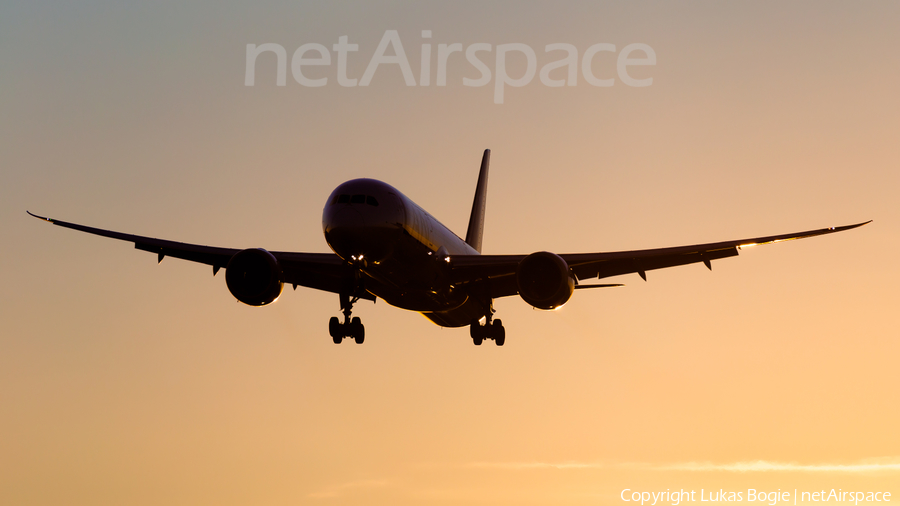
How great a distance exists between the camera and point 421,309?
112 ft

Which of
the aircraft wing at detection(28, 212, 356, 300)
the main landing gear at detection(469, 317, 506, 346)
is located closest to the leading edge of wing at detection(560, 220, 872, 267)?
the main landing gear at detection(469, 317, 506, 346)

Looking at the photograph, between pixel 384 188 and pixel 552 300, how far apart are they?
7113 millimetres

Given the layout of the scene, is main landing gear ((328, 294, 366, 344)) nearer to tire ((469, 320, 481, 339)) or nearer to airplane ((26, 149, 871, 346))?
airplane ((26, 149, 871, 346))

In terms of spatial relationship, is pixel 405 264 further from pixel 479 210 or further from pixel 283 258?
pixel 479 210

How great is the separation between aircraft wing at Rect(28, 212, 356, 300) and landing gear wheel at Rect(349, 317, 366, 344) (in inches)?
67.8

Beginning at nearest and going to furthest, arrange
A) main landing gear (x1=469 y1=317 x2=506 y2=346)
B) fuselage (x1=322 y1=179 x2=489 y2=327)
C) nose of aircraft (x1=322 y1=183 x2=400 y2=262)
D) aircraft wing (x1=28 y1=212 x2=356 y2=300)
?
nose of aircraft (x1=322 y1=183 x2=400 y2=262) < fuselage (x1=322 y1=179 x2=489 y2=327) < aircraft wing (x1=28 y1=212 x2=356 y2=300) < main landing gear (x1=469 y1=317 x2=506 y2=346)

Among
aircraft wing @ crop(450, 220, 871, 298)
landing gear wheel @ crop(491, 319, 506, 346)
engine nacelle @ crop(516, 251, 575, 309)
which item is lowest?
landing gear wheel @ crop(491, 319, 506, 346)

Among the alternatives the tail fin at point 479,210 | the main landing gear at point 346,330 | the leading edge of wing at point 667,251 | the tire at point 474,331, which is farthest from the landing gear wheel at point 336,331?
the tail fin at point 479,210

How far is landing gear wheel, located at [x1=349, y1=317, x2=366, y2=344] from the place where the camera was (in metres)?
34.1

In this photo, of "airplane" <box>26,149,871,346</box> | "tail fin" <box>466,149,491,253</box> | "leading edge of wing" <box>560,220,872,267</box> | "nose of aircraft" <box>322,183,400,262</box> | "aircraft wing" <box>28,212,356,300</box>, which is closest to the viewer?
"nose of aircraft" <box>322,183,400,262</box>

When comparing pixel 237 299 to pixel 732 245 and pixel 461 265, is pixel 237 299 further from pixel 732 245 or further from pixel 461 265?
pixel 732 245

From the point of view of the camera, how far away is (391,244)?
90.8 ft

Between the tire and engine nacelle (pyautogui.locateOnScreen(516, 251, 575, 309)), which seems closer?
engine nacelle (pyautogui.locateOnScreen(516, 251, 575, 309))

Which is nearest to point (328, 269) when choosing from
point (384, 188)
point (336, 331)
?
point (336, 331)
